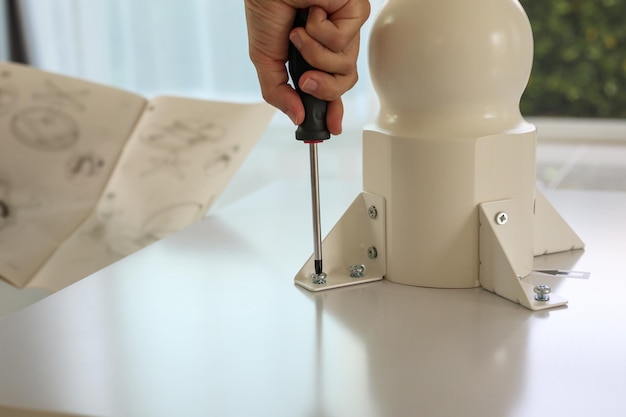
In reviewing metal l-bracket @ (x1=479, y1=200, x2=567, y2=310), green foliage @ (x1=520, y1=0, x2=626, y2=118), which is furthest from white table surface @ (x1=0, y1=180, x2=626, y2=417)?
green foliage @ (x1=520, y1=0, x2=626, y2=118)

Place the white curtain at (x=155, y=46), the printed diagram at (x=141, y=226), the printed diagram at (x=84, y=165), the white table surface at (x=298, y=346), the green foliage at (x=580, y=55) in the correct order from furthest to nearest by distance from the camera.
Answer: the green foliage at (x=580, y=55), the white curtain at (x=155, y=46), the printed diagram at (x=84, y=165), the printed diagram at (x=141, y=226), the white table surface at (x=298, y=346)

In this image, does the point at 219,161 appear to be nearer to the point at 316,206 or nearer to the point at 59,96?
the point at 59,96

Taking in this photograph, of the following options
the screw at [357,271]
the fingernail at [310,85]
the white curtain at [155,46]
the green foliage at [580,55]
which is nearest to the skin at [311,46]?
the fingernail at [310,85]

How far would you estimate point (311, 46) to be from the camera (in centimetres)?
54

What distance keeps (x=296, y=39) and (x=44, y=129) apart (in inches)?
20.3

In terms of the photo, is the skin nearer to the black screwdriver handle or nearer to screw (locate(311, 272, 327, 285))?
the black screwdriver handle

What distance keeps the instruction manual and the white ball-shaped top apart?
13.5 inches

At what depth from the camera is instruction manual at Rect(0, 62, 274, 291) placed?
87cm

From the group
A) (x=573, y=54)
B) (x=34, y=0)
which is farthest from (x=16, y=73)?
(x=573, y=54)

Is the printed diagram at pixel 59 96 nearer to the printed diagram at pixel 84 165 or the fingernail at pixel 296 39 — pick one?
the printed diagram at pixel 84 165

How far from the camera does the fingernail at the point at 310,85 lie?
1.77 ft

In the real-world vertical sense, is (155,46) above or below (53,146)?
above

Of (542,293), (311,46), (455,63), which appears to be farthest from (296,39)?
(542,293)

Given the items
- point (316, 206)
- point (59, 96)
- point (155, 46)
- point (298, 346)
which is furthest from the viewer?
point (155, 46)
